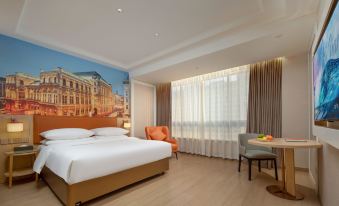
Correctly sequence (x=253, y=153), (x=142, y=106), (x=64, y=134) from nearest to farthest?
1. (x=253, y=153)
2. (x=64, y=134)
3. (x=142, y=106)

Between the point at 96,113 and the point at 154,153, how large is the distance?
7.65 ft

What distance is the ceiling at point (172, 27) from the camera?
242 centimetres

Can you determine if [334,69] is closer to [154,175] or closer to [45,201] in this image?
[154,175]

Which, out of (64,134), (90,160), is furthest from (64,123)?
(90,160)

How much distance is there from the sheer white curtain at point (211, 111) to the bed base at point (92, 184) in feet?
7.85

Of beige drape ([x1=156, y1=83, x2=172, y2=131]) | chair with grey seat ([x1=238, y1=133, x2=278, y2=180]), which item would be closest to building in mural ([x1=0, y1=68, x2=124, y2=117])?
beige drape ([x1=156, y1=83, x2=172, y2=131])

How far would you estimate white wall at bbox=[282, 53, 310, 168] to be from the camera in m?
3.51

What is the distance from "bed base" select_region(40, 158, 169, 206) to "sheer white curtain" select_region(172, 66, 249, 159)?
2391 millimetres

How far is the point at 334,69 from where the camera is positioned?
1238mm

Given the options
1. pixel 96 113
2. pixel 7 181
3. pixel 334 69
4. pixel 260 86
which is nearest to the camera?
pixel 334 69

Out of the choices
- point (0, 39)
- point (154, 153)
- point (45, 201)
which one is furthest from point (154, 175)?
point (0, 39)

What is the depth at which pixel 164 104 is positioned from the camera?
20.1 feet

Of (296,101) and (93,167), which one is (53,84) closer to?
(93,167)

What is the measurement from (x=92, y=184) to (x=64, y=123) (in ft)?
→ 7.22
